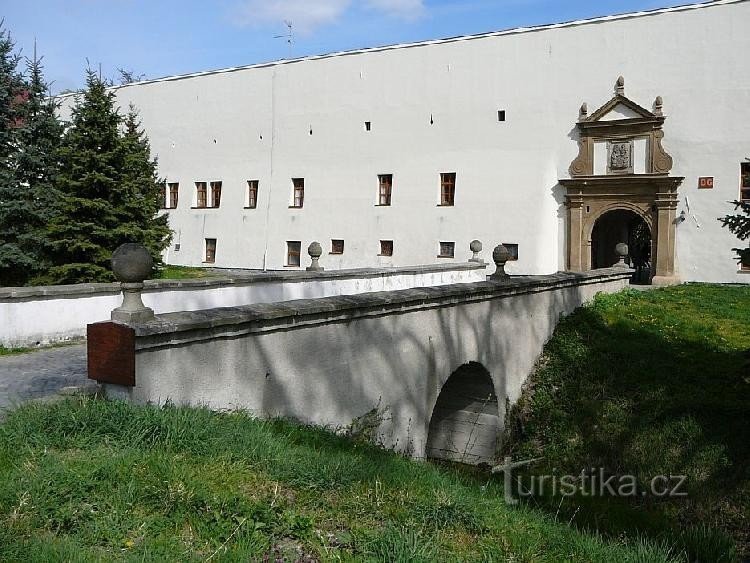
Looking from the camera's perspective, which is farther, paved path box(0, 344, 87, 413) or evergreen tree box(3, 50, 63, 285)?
evergreen tree box(3, 50, 63, 285)

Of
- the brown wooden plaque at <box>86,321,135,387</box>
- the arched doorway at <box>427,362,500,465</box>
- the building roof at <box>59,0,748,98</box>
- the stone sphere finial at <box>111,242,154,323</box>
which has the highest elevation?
the building roof at <box>59,0,748,98</box>

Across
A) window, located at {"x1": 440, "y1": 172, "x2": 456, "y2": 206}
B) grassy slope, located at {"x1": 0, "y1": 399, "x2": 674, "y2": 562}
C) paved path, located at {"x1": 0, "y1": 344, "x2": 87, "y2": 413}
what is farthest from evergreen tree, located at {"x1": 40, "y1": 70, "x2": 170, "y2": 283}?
grassy slope, located at {"x1": 0, "y1": 399, "x2": 674, "y2": 562}

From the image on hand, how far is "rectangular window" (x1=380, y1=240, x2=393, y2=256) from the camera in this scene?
25.6 meters

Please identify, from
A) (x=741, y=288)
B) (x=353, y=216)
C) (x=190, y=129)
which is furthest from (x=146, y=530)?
(x=190, y=129)

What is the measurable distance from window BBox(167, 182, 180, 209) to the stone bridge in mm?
20806

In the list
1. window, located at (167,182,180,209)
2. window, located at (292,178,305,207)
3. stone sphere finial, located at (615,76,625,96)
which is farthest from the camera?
window, located at (167,182,180,209)

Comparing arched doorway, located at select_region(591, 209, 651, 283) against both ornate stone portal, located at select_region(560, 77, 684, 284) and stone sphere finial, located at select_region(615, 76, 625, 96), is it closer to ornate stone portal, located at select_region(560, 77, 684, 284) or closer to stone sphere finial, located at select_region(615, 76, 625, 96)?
ornate stone portal, located at select_region(560, 77, 684, 284)

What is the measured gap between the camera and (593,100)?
22.1 m

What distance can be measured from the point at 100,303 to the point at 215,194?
20.8 m

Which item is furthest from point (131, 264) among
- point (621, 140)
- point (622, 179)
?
point (621, 140)

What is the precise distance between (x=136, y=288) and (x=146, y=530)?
2.19 metres

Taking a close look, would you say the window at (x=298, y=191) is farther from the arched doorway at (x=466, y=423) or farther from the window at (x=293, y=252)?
the arched doorway at (x=466, y=423)

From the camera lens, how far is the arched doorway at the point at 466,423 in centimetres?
1227

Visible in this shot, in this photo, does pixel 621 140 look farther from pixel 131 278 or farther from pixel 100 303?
pixel 131 278
